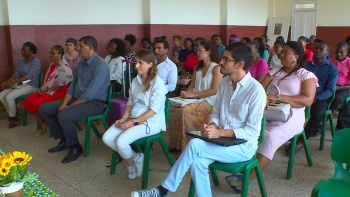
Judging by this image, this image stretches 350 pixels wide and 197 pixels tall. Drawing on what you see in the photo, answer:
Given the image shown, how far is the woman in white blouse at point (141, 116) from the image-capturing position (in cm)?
306

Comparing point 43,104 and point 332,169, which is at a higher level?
point 43,104

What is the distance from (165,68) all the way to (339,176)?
2592 millimetres

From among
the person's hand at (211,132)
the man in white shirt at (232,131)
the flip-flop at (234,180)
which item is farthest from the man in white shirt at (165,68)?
the person's hand at (211,132)

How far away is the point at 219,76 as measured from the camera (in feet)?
11.7

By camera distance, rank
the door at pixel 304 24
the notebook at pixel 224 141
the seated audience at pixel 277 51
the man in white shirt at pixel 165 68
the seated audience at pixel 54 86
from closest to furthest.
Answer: the notebook at pixel 224 141
the man in white shirt at pixel 165 68
the seated audience at pixel 54 86
the seated audience at pixel 277 51
the door at pixel 304 24

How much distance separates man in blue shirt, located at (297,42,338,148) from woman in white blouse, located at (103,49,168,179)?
1.71 m

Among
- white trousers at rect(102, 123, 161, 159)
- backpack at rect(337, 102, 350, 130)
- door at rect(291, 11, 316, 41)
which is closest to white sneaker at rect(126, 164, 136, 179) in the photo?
white trousers at rect(102, 123, 161, 159)

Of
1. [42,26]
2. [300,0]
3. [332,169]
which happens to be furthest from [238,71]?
[300,0]

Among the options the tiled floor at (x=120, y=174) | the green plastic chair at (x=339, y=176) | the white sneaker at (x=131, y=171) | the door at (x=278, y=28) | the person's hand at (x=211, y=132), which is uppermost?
the door at (x=278, y=28)

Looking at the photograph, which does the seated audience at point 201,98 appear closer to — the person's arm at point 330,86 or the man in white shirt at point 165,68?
the man in white shirt at point 165,68

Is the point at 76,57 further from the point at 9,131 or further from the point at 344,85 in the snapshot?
the point at 344,85

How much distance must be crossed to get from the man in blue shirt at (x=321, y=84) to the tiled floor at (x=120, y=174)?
309 mm

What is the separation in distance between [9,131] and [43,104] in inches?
46.1

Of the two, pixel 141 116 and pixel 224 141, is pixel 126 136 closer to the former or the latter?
pixel 141 116
